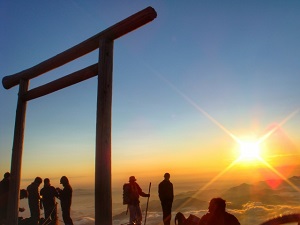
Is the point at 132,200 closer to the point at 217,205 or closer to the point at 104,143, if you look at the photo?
the point at 217,205

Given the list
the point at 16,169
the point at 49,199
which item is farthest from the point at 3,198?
the point at 16,169

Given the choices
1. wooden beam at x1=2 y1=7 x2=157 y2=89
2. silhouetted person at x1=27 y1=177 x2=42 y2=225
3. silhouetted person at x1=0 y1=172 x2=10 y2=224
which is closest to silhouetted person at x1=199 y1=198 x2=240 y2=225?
wooden beam at x1=2 y1=7 x2=157 y2=89

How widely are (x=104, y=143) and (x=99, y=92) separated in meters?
0.94

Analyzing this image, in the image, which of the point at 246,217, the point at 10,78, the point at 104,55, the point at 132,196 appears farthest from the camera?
the point at 246,217

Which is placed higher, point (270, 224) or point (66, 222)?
point (270, 224)

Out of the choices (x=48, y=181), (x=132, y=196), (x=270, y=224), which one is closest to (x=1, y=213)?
(x=48, y=181)

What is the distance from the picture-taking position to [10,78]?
7.73 m

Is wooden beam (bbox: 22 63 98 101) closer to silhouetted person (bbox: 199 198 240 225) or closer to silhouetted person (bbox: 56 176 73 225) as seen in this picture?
silhouetted person (bbox: 199 198 240 225)

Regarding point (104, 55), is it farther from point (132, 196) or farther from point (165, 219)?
point (165, 219)

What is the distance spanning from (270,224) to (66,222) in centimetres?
944

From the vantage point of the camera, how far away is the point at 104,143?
514 cm

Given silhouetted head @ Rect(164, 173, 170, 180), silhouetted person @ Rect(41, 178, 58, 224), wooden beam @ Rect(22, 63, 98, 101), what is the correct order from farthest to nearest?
silhouetted person @ Rect(41, 178, 58, 224) → silhouetted head @ Rect(164, 173, 170, 180) → wooden beam @ Rect(22, 63, 98, 101)

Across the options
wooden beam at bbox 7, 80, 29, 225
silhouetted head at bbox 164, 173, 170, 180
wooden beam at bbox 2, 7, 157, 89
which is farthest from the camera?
silhouetted head at bbox 164, 173, 170, 180

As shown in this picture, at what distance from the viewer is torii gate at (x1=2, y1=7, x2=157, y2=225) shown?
5.04 metres
